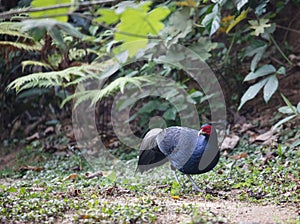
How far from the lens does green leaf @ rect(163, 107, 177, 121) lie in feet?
22.3

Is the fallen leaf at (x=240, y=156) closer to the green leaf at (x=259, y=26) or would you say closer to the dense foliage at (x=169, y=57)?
the dense foliage at (x=169, y=57)

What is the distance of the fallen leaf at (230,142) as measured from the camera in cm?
625

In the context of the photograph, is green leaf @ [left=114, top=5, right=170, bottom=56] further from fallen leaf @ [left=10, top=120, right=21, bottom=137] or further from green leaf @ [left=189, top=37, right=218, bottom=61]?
fallen leaf @ [left=10, top=120, right=21, bottom=137]

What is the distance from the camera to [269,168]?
4973 mm

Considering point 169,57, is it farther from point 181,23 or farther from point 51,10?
point 51,10

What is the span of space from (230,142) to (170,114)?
0.97 m

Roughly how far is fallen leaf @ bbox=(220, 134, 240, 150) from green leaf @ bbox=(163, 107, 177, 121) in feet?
2.60

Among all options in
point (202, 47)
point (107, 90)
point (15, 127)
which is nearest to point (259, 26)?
point (202, 47)

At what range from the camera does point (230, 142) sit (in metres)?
6.33

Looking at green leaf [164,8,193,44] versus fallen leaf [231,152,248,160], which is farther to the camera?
green leaf [164,8,193,44]

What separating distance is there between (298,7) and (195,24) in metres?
1.77

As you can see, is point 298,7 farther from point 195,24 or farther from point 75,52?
point 75,52

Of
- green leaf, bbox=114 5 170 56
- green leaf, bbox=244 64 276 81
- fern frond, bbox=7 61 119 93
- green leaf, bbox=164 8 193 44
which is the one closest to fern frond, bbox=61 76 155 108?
fern frond, bbox=7 61 119 93

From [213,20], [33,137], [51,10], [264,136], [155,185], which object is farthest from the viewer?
[33,137]
